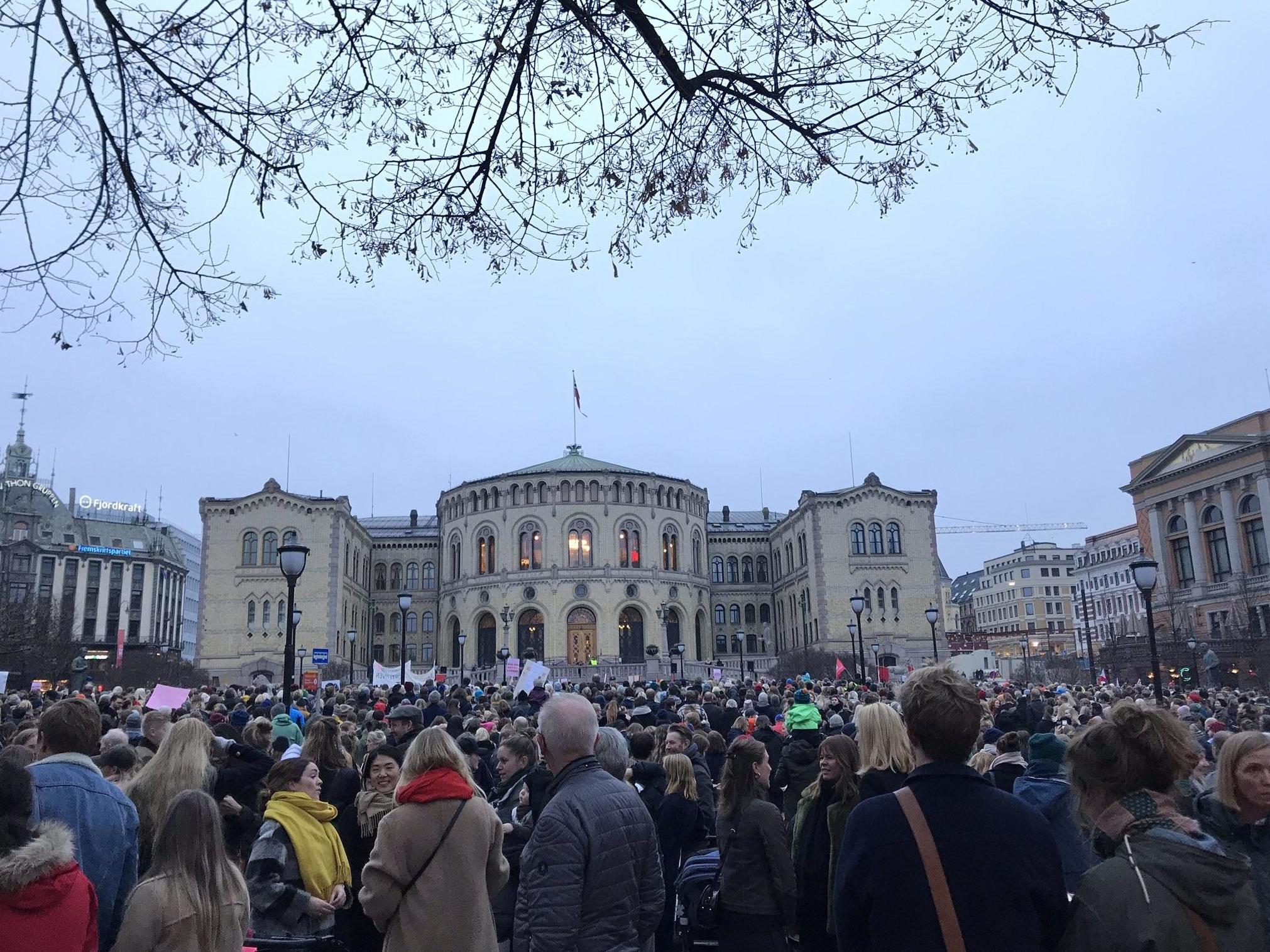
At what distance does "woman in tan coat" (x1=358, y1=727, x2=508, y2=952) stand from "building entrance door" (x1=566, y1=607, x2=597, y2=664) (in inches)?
2330

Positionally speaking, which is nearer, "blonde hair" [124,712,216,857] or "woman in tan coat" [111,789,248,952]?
"woman in tan coat" [111,789,248,952]

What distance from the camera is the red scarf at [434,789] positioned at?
4.50m

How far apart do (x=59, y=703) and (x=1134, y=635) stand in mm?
55179

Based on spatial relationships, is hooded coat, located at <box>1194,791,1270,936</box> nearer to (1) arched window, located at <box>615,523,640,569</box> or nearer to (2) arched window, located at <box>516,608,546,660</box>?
(2) arched window, located at <box>516,608,546,660</box>

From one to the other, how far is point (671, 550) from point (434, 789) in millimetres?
63275

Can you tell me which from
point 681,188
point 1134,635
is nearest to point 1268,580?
point 1134,635

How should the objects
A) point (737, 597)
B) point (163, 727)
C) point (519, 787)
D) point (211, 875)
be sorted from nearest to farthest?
point (211, 875) < point (519, 787) < point (163, 727) < point (737, 597)

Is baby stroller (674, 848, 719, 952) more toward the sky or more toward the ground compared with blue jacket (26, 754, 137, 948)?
more toward the ground

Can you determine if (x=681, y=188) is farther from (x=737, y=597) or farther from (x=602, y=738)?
(x=737, y=597)

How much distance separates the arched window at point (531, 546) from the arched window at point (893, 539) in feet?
82.0

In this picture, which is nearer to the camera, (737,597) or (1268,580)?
(1268,580)

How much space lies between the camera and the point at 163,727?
890 cm

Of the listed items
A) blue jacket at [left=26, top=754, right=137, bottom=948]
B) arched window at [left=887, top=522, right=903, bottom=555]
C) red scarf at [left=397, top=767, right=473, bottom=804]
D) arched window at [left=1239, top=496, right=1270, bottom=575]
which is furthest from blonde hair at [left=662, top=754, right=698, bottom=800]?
arched window at [left=887, top=522, right=903, bottom=555]

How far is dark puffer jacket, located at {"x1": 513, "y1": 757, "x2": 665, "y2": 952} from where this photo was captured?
4125 mm
